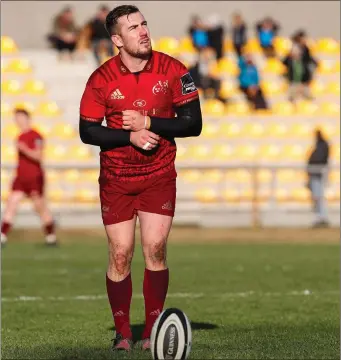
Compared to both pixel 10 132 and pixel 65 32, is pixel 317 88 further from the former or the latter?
pixel 10 132

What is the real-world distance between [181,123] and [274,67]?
23.4 metres

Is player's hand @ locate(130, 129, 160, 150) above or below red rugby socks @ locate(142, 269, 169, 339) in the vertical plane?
above

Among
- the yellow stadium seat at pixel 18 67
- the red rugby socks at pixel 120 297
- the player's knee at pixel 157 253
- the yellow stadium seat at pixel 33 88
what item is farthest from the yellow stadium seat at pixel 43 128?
the player's knee at pixel 157 253

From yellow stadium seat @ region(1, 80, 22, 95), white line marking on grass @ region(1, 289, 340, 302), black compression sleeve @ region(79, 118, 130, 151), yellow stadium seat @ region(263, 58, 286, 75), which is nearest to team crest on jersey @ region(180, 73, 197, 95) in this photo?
black compression sleeve @ region(79, 118, 130, 151)

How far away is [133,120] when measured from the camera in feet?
26.0

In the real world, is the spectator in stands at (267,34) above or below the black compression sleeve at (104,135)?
above

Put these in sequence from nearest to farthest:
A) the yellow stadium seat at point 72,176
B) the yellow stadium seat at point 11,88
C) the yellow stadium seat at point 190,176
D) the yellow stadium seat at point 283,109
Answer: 1. the yellow stadium seat at point 72,176
2. the yellow stadium seat at point 190,176
3. the yellow stadium seat at point 11,88
4. the yellow stadium seat at point 283,109

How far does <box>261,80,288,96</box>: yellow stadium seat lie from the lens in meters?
30.3

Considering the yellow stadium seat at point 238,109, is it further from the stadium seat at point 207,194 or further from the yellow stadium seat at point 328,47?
the stadium seat at point 207,194

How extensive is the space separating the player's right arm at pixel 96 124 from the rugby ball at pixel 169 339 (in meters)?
1.52

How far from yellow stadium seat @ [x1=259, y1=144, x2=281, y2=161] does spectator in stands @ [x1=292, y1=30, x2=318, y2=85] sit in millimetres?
2883

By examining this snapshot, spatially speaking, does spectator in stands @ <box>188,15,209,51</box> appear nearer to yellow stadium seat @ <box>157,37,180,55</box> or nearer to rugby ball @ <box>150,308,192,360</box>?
yellow stadium seat @ <box>157,37,180,55</box>

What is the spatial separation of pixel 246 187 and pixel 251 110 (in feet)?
18.4

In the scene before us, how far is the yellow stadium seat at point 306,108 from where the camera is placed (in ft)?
95.8
